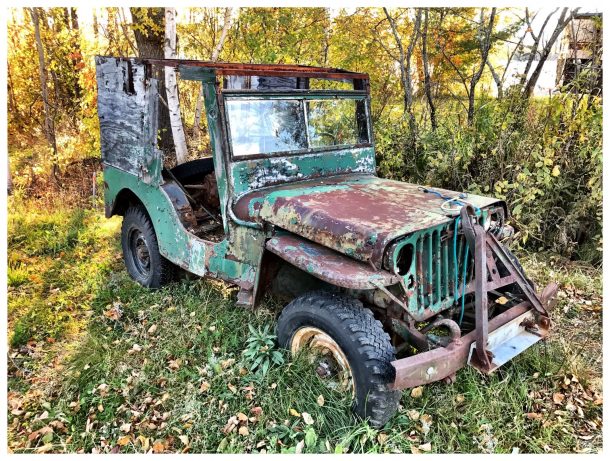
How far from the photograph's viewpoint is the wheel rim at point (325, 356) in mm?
2803

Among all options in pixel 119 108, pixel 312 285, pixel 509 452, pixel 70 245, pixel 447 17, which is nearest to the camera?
pixel 509 452

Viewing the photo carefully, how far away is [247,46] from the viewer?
777 cm

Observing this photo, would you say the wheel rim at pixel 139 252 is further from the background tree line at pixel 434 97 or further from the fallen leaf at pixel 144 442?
the fallen leaf at pixel 144 442

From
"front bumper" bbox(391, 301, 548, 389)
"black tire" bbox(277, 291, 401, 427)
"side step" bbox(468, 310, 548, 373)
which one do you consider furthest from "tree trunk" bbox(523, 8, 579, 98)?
"black tire" bbox(277, 291, 401, 427)

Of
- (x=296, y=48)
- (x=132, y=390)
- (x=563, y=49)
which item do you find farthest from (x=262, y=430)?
(x=296, y=48)

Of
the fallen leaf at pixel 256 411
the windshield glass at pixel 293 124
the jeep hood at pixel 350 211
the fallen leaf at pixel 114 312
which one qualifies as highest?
the windshield glass at pixel 293 124

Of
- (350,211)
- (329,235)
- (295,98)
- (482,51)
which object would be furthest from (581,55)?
(329,235)

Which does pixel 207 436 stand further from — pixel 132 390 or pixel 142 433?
pixel 132 390

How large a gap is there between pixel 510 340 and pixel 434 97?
16.4 ft

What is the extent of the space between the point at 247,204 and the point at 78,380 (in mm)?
1727

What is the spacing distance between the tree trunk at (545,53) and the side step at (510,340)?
12.4 feet

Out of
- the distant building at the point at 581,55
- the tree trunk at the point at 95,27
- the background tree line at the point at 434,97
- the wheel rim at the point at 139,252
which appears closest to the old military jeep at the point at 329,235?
the wheel rim at the point at 139,252

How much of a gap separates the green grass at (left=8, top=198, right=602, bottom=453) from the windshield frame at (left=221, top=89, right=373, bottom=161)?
1.20 meters

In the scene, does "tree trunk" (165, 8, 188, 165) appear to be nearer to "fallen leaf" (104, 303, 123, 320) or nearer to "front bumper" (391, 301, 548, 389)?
"fallen leaf" (104, 303, 123, 320)
